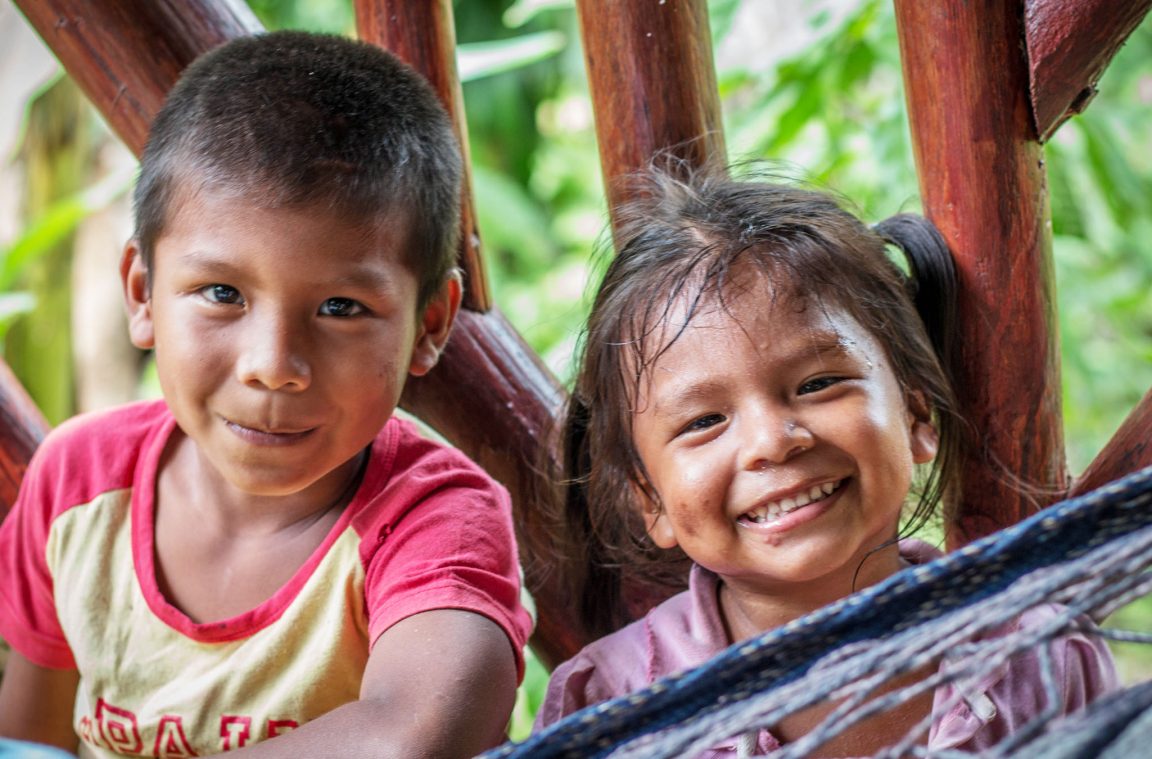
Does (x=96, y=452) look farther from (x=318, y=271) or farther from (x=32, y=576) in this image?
(x=318, y=271)

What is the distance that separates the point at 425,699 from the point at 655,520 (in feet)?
1.07

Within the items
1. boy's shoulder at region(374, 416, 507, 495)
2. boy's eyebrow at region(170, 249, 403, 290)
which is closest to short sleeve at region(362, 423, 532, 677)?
boy's shoulder at region(374, 416, 507, 495)

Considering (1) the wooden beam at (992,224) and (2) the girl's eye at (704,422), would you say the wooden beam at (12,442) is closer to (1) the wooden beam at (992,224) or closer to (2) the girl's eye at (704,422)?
(2) the girl's eye at (704,422)

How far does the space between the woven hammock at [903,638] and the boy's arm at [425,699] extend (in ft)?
1.30

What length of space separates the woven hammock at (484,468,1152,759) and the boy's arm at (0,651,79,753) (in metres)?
0.91

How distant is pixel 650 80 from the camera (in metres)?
1.26

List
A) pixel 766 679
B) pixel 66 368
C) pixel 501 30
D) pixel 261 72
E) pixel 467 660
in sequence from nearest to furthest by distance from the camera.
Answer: pixel 766 679
pixel 467 660
pixel 261 72
pixel 66 368
pixel 501 30

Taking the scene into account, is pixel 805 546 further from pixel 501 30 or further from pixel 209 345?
pixel 501 30

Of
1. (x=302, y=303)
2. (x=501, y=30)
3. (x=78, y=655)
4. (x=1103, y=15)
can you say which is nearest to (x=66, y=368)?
(x=501, y=30)

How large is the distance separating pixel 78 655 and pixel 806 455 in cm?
74

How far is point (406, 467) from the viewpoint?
128 cm

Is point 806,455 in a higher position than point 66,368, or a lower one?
lower

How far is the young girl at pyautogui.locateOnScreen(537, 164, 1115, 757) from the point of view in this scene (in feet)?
3.62

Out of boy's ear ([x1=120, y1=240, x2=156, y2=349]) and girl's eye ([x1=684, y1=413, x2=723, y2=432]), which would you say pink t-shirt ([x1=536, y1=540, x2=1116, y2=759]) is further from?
boy's ear ([x1=120, y1=240, x2=156, y2=349])
